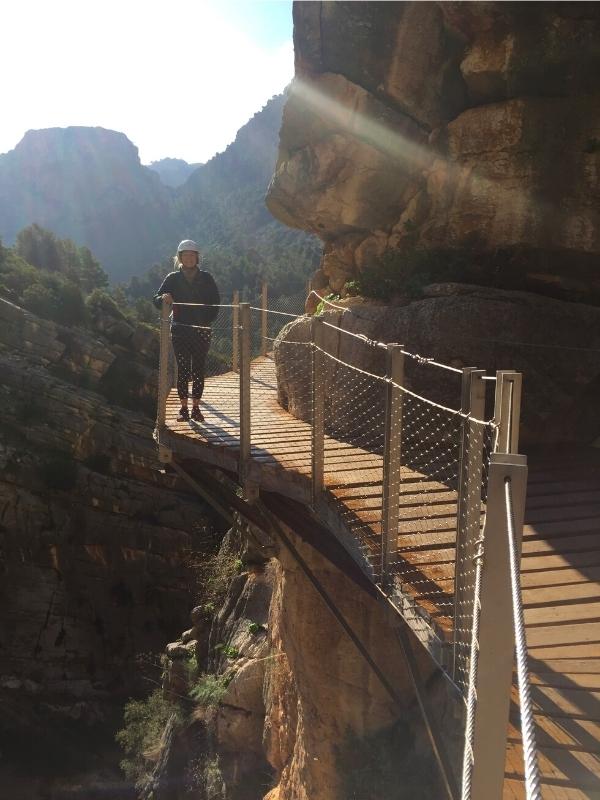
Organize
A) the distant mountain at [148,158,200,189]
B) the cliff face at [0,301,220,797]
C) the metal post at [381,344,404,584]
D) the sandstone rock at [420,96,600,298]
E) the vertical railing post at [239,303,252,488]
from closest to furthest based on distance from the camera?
the metal post at [381,344,404,584]
the vertical railing post at [239,303,252,488]
the sandstone rock at [420,96,600,298]
the cliff face at [0,301,220,797]
the distant mountain at [148,158,200,189]

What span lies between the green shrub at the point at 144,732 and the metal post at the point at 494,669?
1356 centimetres

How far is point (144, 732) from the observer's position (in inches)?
598

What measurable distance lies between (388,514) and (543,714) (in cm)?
122

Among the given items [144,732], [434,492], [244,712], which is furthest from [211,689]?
[434,492]

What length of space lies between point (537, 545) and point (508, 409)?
2.11 m

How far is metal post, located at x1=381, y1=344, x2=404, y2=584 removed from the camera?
132 inches

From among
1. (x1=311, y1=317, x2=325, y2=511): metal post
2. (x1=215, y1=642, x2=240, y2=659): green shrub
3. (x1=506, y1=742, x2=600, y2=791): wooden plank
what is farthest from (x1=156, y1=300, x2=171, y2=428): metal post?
(x1=215, y1=642, x2=240, y2=659): green shrub

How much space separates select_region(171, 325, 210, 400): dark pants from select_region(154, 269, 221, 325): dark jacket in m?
0.11

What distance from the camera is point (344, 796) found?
18.4 ft

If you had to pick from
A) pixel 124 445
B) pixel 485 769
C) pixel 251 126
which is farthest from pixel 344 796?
pixel 251 126

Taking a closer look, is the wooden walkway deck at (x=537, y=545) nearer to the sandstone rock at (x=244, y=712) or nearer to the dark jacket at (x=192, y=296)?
the dark jacket at (x=192, y=296)

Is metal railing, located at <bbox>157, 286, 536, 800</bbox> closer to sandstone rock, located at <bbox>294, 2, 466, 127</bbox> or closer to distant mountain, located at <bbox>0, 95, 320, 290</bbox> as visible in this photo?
sandstone rock, located at <bbox>294, 2, 466, 127</bbox>

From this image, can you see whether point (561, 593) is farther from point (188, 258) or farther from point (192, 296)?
point (188, 258)

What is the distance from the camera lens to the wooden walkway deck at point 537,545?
2.36 meters
